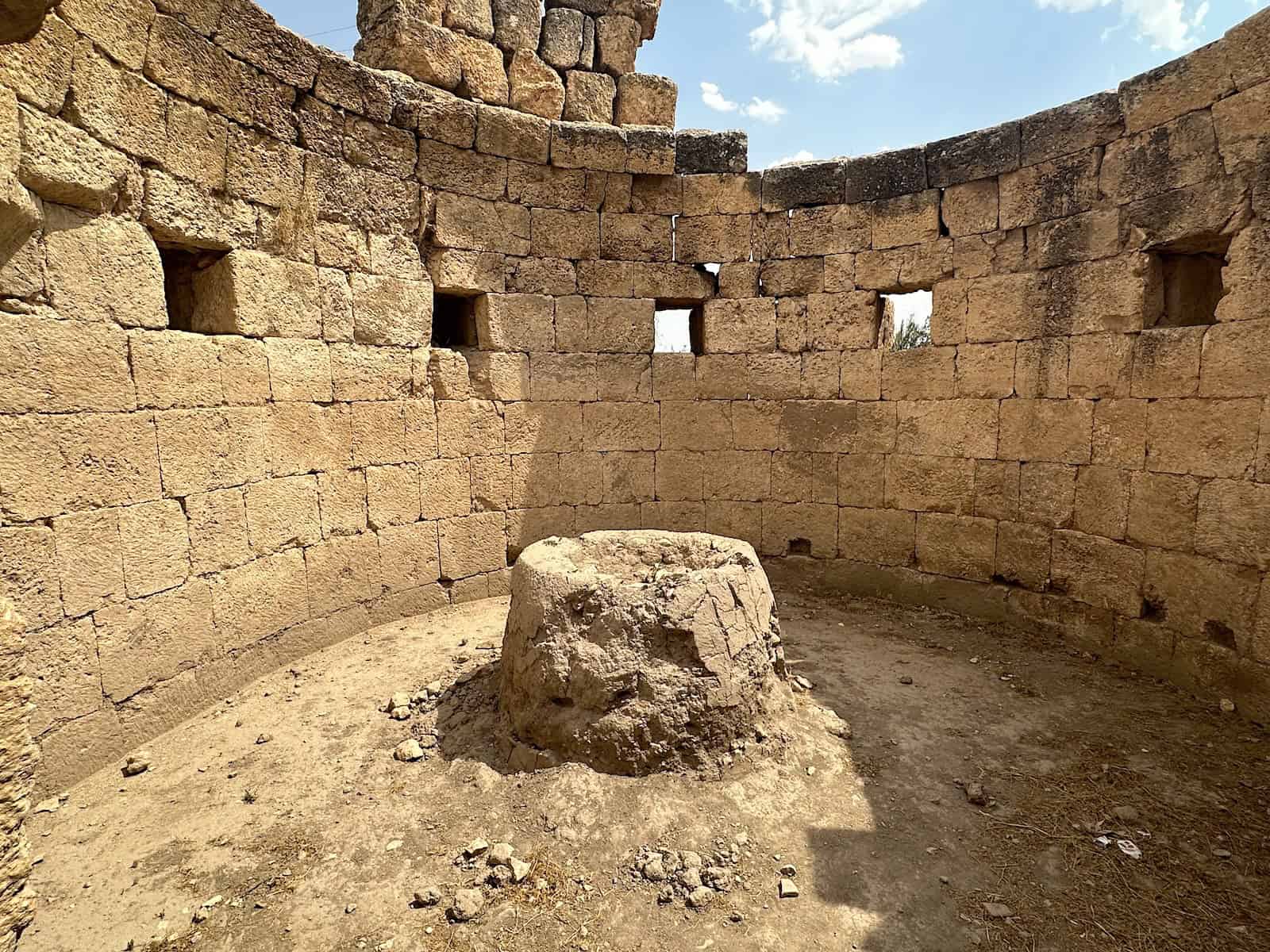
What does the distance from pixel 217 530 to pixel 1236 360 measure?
6.51m

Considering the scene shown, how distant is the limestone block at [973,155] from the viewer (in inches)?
212

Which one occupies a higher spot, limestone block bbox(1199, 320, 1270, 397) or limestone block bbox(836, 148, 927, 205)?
limestone block bbox(836, 148, 927, 205)

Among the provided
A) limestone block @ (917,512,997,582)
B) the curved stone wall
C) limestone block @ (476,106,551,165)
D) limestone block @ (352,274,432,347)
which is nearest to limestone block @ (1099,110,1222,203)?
the curved stone wall

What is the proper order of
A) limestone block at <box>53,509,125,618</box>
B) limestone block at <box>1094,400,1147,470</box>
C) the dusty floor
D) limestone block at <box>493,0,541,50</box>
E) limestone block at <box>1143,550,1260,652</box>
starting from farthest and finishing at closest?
limestone block at <box>493,0,541,50</box>, limestone block at <box>1094,400,1147,470</box>, limestone block at <box>1143,550,1260,652</box>, limestone block at <box>53,509,125,618</box>, the dusty floor

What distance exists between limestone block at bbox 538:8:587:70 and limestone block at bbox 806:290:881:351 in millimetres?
3183

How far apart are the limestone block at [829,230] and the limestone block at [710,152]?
28.1 inches

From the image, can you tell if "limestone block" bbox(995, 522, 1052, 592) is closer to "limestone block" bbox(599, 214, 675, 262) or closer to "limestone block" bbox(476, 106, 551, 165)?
"limestone block" bbox(599, 214, 675, 262)

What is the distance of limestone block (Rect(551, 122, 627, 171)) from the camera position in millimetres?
6129

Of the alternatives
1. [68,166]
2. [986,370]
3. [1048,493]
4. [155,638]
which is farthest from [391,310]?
[1048,493]

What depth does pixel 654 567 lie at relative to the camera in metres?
4.23

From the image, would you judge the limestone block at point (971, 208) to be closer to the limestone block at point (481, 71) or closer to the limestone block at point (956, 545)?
the limestone block at point (956, 545)

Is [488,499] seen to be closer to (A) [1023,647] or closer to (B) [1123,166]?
(A) [1023,647]

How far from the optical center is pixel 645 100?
6.70m

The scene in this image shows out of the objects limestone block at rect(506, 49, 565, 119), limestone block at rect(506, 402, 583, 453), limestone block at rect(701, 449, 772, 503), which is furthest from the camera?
limestone block at rect(701, 449, 772, 503)
